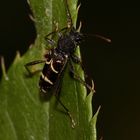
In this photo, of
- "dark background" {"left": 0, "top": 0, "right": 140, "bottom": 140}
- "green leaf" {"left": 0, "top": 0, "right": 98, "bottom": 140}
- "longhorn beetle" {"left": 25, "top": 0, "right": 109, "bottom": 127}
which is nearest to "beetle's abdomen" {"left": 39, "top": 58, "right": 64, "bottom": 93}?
"longhorn beetle" {"left": 25, "top": 0, "right": 109, "bottom": 127}

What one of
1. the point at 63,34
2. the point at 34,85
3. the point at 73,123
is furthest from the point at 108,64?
the point at 73,123

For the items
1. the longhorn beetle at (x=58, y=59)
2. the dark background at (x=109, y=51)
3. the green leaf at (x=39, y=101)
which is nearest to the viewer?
the green leaf at (x=39, y=101)

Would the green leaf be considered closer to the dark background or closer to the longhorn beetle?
the longhorn beetle

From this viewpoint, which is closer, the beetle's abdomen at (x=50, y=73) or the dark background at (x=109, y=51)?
the beetle's abdomen at (x=50, y=73)

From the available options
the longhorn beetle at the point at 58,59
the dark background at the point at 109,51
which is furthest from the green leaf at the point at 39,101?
the dark background at the point at 109,51

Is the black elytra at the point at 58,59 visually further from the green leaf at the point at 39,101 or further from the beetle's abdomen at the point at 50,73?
the green leaf at the point at 39,101

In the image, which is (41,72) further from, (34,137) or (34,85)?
(34,137)
